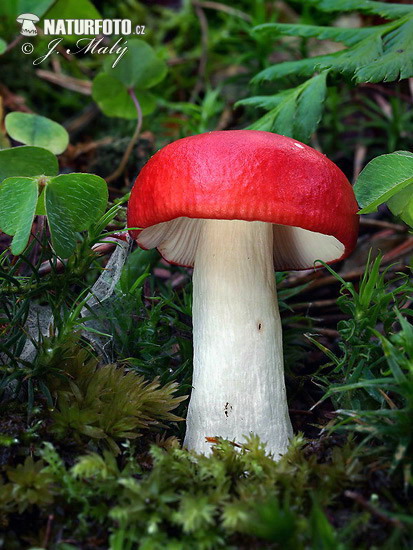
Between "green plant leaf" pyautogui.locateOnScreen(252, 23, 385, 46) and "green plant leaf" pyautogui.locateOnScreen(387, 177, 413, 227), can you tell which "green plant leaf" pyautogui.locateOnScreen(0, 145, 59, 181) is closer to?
"green plant leaf" pyautogui.locateOnScreen(252, 23, 385, 46)

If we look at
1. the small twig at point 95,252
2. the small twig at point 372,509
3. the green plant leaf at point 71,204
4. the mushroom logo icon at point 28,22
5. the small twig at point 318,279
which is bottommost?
the small twig at point 318,279

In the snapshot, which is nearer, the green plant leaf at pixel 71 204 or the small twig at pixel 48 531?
the small twig at pixel 48 531

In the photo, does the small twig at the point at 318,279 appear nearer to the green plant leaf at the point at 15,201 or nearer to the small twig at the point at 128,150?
the small twig at the point at 128,150

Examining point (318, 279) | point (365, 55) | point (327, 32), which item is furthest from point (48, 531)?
point (327, 32)

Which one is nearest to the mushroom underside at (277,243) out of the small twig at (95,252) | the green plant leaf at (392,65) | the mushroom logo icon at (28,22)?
the small twig at (95,252)

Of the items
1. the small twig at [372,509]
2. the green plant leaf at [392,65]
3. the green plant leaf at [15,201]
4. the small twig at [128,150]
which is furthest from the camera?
the small twig at [128,150]

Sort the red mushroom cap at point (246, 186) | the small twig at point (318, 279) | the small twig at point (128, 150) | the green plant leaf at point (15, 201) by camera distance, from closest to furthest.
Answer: the red mushroom cap at point (246, 186) → the green plant leaf at point (15, 201) → the small twig at point (318, 279) → the small twig at point (128, 150)

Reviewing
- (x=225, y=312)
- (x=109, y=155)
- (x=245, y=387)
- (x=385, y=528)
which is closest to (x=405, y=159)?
(x=225, y=312)
